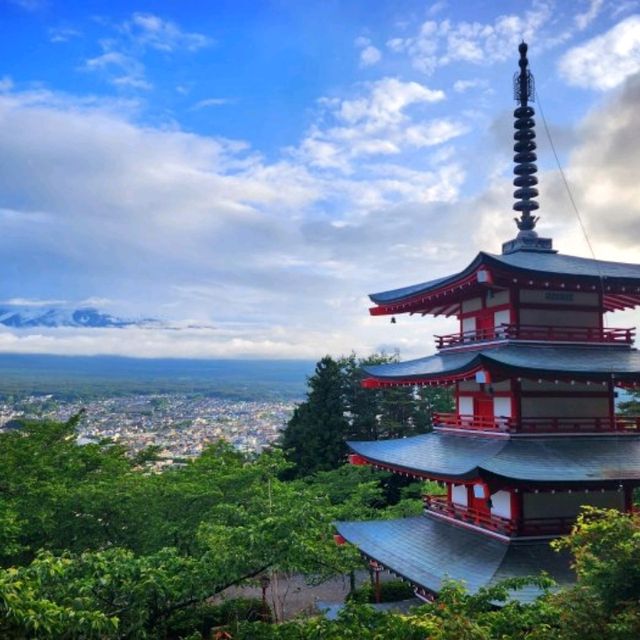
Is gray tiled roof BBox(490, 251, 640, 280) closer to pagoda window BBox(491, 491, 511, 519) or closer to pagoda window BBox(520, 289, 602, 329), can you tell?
pagoda window BBox(520, 289, 602, 329)

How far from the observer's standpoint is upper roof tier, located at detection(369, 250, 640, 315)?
15.5 metres

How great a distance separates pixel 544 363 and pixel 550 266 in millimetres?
3009

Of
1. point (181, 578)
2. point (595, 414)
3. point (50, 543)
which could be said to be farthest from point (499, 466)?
point (50, 543)

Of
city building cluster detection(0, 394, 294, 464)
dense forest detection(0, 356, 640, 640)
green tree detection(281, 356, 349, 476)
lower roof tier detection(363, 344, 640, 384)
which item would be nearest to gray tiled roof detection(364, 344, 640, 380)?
lower roof tier detection(363, 344, 640, 384)

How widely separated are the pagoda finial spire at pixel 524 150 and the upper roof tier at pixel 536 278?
158 cm

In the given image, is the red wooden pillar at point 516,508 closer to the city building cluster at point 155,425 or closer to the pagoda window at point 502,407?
the pagoda window at point 502,407

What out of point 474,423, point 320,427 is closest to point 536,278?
point 474,423

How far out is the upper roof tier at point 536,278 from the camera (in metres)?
15.5

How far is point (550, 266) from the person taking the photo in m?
16.7

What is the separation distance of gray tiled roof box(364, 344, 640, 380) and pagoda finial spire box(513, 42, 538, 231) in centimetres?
465

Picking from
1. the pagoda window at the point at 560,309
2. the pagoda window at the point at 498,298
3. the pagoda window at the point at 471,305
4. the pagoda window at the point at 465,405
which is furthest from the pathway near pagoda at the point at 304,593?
the pagoda window at the point at 560,309

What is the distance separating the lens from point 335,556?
53.0 feet

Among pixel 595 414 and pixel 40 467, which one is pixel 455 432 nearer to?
pixel 595 414

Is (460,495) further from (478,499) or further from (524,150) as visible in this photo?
(524,150)
